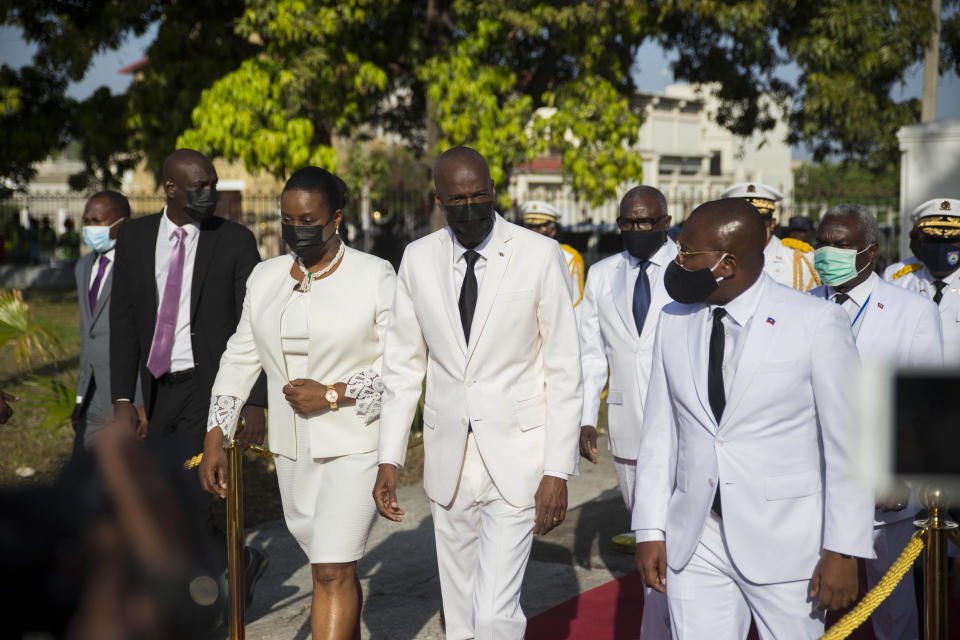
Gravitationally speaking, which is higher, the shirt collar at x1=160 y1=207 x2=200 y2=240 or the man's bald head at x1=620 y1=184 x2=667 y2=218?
the man's bald head at x1=620 y1=184 x2=667 y2=218

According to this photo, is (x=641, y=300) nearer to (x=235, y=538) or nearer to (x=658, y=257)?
(x=658, y=257)

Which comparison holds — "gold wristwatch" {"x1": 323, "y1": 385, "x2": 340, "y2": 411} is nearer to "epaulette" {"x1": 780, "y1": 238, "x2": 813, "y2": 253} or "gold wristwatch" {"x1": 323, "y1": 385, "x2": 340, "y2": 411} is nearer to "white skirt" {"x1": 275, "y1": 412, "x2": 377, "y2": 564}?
"white skirt" {"x1": 275, "y1": 412, "x2": 377, "y2": 564}

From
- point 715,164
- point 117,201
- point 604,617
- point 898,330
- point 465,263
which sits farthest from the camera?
point 715,164

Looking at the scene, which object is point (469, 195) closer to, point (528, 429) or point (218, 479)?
point (528, 429)

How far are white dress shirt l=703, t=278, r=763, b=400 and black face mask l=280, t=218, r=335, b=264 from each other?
1.76m

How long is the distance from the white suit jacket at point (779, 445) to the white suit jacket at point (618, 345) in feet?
6.82

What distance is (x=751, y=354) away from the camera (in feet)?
11.2

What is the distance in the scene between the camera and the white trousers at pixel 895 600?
484 centimetres

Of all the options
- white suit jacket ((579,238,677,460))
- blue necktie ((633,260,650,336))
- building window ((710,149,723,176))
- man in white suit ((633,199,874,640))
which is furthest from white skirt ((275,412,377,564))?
building window ((710,149,723,176))

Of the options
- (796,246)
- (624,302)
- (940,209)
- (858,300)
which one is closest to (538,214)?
(796,246)

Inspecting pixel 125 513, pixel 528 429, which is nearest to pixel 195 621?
pixel 125 513

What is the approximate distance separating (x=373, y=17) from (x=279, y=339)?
46.4 ft

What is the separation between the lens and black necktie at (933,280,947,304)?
6344 mm

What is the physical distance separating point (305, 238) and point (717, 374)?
188cm
